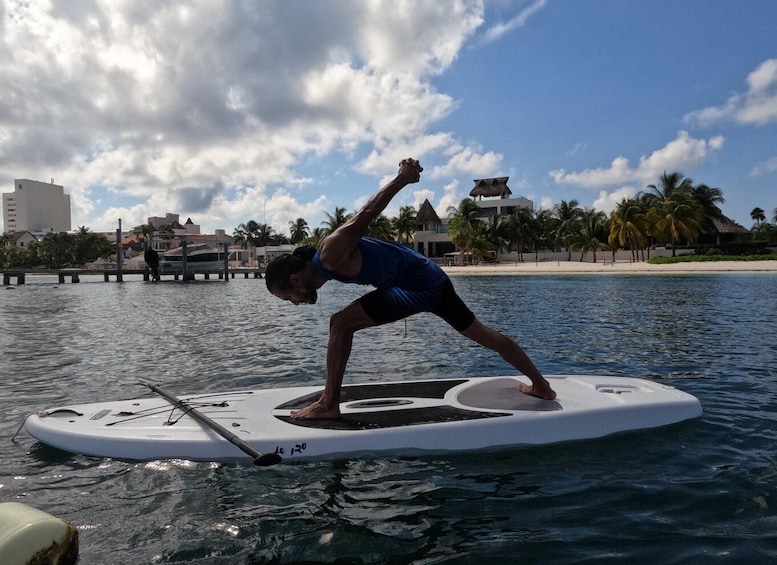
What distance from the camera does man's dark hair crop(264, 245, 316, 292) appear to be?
4.16 metres

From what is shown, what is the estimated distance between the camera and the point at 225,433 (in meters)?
4.11

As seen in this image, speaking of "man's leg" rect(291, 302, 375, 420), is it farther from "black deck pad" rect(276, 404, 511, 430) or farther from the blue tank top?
the blue tank top

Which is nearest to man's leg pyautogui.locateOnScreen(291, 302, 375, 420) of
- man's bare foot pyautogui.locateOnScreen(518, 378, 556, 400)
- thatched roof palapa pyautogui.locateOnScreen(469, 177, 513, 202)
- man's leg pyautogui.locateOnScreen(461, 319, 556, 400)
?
man's leg pyautogui.locateOnScreen(461, 319, 556, 400)

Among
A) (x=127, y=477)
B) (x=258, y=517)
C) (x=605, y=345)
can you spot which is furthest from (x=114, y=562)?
(x=605, y=345)

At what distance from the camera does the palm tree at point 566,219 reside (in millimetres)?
77500

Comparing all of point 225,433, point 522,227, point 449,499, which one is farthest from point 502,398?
point 522,227

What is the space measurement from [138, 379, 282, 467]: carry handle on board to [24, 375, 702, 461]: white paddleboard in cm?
7

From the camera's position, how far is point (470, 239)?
7600 cm

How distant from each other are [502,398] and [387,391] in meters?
1.27

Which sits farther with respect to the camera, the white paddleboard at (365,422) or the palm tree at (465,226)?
the palm tree at (465,226)

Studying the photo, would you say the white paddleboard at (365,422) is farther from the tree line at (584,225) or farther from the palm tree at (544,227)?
the palm tree at (544,227)

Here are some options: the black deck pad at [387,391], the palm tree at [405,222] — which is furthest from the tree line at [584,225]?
the black deck pad at [387,391]

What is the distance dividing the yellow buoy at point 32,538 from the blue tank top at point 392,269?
7.70 feet

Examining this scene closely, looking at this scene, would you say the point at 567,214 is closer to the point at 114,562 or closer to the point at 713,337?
the point at 713,337
